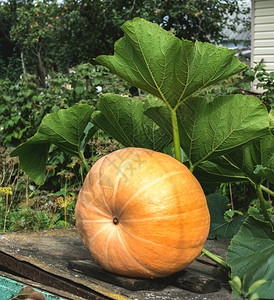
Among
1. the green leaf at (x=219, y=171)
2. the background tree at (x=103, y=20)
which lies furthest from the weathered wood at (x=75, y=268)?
the background tree at (x=103, y=20)

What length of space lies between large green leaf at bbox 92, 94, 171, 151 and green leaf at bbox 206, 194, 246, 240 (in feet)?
1.04

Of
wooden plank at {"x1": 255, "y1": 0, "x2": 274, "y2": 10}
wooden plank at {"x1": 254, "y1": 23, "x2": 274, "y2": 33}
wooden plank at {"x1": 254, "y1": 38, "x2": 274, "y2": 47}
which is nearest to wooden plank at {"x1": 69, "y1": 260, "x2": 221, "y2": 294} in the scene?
wooden plank at {"x1": 254, "y1": 38, "x2": 274, "y2": 47}

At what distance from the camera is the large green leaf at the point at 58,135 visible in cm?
121

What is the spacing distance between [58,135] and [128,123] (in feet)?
0.68

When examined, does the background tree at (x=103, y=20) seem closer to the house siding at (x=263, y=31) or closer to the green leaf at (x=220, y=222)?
the house siding at (x=263, y=31)

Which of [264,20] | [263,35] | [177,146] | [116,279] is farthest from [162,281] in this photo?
[264,20]

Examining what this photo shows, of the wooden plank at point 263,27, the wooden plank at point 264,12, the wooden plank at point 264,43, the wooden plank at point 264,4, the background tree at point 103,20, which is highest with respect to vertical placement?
the background tree at point 103,20

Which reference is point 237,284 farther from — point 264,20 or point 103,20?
point 103,20

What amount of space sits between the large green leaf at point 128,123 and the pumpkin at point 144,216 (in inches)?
7.0

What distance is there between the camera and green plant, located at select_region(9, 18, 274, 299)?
1.02 metres

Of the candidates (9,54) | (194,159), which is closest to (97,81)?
(194,159)

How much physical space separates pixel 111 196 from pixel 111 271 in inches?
7.4

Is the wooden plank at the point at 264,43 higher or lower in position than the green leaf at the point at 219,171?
higher

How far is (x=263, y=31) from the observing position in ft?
24.2
